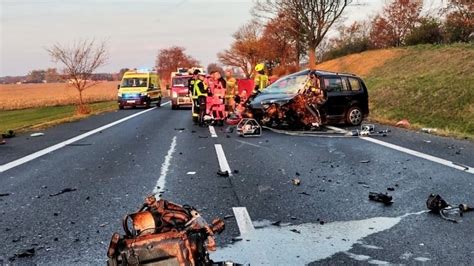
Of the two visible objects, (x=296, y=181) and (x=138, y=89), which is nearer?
(x=296, y=181)

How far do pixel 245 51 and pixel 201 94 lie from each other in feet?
210

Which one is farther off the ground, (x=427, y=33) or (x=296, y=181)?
(x=427, y=33)

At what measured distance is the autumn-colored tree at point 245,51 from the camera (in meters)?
78.8

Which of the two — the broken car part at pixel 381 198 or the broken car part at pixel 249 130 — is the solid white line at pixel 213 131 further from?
the broken car part at pixel 381 198

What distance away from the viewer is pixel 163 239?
A: 124 inches

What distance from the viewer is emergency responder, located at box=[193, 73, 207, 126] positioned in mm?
17297

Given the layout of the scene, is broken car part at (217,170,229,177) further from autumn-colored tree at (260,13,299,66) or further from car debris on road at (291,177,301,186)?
autumn-colored tree at (260,13,299,66)

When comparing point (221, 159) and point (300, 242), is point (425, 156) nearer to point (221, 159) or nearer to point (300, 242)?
point (221, 159)

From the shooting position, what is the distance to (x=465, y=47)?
3316cm

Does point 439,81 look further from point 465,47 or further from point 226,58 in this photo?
point 226,58

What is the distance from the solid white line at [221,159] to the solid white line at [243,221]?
7.52 feet

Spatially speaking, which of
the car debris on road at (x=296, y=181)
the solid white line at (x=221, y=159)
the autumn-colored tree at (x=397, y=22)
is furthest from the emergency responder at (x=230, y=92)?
the autumn-colored tree at (x=397, y=22)

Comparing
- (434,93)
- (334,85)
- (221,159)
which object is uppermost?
(334,85)

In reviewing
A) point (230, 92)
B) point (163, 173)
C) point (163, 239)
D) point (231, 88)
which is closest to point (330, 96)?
point (231, 88)
